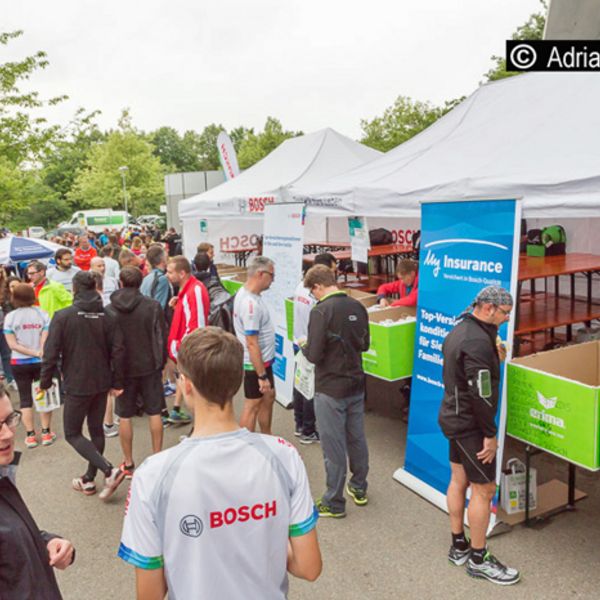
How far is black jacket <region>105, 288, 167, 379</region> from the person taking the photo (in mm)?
4750

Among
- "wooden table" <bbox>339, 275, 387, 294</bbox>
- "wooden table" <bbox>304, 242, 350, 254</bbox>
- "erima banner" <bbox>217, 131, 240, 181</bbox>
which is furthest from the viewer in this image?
"erima banner" <bbox>217, 131, 240, 181</bbox>

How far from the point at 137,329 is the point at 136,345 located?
5.1 inches

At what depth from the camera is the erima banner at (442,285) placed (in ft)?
12.7

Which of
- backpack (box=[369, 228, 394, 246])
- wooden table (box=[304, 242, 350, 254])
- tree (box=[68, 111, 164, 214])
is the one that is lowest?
wooden table (box=[304, 242, 350, 254])

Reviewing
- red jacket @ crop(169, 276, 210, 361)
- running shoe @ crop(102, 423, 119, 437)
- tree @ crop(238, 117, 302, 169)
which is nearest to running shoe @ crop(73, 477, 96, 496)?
running shoe @ crop(102, 423, 119, 437)

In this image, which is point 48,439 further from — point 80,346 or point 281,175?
point 281,175

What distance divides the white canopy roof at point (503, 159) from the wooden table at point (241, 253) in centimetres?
582

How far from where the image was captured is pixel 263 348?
16.4 ft

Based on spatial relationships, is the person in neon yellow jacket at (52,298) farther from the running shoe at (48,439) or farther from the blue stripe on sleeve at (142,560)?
the blue stripe on sleeve at (142,560)

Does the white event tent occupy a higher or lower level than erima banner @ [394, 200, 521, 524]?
higher

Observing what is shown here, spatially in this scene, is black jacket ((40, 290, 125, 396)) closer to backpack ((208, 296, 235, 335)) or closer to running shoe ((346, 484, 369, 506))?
backpack ((208, 296, 235, 335))

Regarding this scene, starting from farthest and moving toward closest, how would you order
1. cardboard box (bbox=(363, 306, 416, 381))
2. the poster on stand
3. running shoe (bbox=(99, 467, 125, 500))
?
the poster on stand
cardboard box (bbox=(363, 306, 416, 381))
running shoe (bbox=(99, 467, 125, 500))

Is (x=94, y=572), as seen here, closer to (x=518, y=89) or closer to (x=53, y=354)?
(x=53, y=354)

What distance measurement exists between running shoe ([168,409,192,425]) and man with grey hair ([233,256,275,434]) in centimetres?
138
